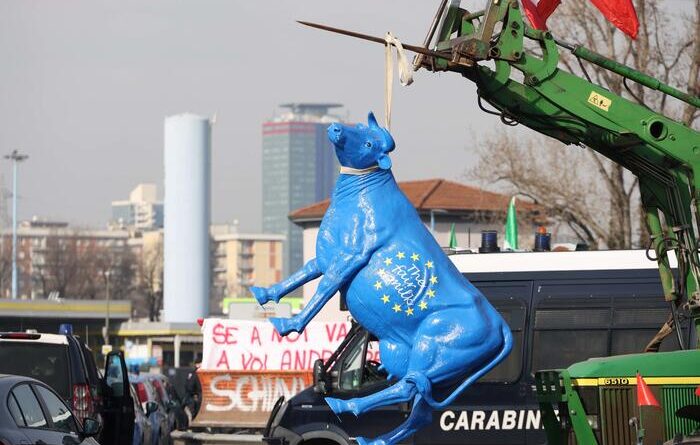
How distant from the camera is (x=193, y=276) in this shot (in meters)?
115

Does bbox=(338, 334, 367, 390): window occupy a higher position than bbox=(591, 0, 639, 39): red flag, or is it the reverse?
bbox=(591, 0, 639, 39): red flag

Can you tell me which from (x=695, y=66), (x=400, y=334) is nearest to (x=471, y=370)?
(x=400, y=334)

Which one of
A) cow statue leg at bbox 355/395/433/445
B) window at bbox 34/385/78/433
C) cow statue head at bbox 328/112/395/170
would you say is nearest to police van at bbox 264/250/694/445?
window at bbox 34/385/78/433

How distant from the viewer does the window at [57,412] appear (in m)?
12.6

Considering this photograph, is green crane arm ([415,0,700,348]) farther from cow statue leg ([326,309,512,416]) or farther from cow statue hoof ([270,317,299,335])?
cow statue hoof ([270,317,299,335])

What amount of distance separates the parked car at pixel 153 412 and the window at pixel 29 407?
797cm

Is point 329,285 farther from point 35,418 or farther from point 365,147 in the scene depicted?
point 35,418

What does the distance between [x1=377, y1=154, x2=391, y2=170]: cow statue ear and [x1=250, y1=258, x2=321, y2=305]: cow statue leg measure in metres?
0.82

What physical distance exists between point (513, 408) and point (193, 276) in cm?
9986

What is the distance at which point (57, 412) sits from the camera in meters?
12.8

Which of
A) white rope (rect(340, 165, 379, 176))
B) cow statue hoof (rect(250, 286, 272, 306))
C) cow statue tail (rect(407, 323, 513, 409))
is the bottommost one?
cow statue tail (rect(407, 323, 513, 409))

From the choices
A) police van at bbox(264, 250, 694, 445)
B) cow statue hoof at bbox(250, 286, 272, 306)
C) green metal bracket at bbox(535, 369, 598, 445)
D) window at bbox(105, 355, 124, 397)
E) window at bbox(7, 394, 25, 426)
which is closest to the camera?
cow statue hoof at bbox(250, 286, 272, 306)

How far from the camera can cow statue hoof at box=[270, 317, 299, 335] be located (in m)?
10.1

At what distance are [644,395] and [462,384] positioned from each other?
1586 mm
